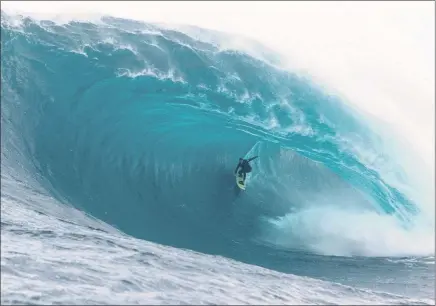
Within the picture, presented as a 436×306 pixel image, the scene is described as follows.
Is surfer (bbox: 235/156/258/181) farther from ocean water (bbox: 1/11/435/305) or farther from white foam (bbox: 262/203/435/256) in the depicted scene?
white foam (bbox: 262/203/435/256)

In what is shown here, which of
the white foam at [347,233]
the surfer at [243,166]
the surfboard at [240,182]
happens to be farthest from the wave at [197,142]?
the surfer at [243,166]

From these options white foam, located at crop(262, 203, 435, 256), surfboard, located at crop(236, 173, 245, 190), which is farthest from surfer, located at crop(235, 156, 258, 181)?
white foam, located at crop(262, 203, 435, 256)

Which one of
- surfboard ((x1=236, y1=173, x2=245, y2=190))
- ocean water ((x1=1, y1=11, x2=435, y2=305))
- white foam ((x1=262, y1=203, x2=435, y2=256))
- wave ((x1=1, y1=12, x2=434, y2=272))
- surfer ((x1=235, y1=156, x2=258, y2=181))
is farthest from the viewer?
surfboard ((x1=236, y1=173, x2=245, y2=190))

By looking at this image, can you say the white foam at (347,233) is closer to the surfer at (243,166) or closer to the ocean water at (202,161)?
the ocean water at (202,161)

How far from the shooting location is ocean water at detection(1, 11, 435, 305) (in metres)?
10.5

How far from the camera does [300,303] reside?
6879 mm

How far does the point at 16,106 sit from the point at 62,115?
1.18 metres

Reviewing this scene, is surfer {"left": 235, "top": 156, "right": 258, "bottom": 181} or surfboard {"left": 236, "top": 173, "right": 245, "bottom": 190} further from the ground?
surfer {"left": 235, "top": 156, "right": 258, "bottom": 181}

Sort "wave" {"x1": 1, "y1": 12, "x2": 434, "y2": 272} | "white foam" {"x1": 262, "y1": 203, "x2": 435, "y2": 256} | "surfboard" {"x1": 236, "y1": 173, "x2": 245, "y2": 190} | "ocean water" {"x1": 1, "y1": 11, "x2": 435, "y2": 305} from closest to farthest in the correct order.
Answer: "ocean water" {"x1": 1, "y1": 11, "x2": 435, "y2": 305} < "wave" {"x1": 1, "y1": 12, "x2": 434, "y2": 272} < "white foam" {"x1": 262, "y1": 203, "x2": 435, "y2": 256} < "surfboard" {"x1": 236, "y1": 173, "x2": 245, "y2": 190}

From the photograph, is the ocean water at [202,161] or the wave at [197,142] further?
the wave at [197,142]

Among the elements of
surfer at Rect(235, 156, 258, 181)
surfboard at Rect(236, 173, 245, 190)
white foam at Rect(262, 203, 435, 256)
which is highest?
surfer at Rect(235, 156, 258, 181)

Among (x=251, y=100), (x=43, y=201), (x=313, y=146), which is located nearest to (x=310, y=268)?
(x=313, y=146)

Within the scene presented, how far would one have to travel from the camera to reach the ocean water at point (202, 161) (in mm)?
10477

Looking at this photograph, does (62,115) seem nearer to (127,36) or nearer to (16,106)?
(16,106)
